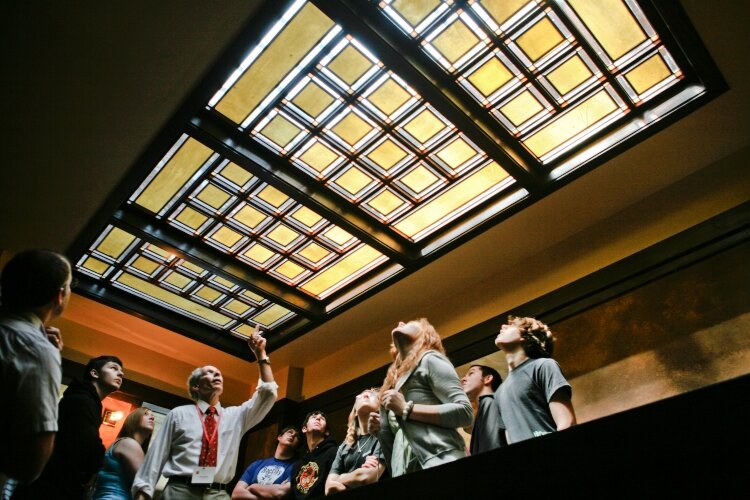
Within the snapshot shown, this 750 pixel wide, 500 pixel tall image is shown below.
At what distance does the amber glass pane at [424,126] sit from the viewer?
218 inches

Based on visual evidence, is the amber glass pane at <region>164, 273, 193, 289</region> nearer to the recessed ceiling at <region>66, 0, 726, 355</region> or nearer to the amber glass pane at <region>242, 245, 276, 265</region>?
the recessed ceiling at <region>66, 0, 726, 355</region>

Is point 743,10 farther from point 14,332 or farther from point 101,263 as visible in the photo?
point 101,263

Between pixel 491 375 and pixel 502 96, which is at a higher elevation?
pixel 502 96

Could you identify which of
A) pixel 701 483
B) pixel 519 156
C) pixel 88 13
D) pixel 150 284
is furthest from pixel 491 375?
pixel 150 284

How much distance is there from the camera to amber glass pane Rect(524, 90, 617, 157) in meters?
5.40

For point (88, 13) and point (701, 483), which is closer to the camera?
point (701, 483)

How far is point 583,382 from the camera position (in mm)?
5812

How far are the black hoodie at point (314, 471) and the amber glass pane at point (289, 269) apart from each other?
9.12 feet

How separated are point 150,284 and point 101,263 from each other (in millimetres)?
651

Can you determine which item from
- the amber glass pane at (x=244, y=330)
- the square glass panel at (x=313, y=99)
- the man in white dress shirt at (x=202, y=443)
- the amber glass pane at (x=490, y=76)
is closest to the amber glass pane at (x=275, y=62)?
the square glass panel at (x=313, y=99)

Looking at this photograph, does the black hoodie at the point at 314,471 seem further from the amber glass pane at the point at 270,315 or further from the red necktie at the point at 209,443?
the amber glass pane at the point at 270,315

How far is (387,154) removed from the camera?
5957 millimetres

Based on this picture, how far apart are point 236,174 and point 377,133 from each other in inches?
59.9

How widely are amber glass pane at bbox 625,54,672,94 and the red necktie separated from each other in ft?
14.0
